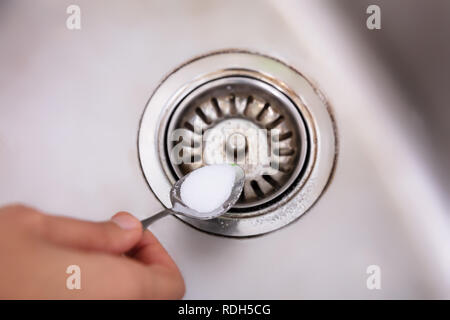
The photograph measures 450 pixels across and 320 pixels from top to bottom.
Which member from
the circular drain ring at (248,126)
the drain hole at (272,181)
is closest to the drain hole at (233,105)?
the circular drain ring at (248,126)

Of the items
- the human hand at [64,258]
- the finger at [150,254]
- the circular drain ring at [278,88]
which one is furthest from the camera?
the circular drain ring at [278,88]

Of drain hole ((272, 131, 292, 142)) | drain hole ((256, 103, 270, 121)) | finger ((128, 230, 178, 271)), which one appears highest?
drain hole ((256, 103, 270, 121))

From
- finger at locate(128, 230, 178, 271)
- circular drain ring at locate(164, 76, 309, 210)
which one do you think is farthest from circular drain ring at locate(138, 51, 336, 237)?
finger at locate(128, 230, 178, 271)

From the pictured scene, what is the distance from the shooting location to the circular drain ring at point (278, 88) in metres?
0.56

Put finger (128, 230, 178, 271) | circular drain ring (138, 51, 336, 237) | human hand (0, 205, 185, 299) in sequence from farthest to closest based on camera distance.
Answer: circular drain ring (138, 51, 336, 237)
finger (128, 230, 178, 271)
human hand (0, 205, 185, 299)

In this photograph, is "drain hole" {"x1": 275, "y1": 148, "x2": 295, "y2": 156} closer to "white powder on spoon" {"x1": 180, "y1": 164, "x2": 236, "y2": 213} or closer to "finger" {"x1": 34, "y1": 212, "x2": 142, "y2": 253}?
"white powder on spoon" {"x1": 180, "y1": 164, "x2": 236, "y2": 213}

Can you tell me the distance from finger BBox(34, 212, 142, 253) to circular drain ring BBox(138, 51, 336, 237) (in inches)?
7.6

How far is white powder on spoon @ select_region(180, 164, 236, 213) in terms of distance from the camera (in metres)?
0.52

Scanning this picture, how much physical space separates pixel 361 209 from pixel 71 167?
41 cm

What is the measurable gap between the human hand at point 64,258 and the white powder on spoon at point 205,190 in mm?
143

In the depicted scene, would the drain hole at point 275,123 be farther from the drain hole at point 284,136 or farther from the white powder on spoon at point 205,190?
the white powder on spoon at point 205,190

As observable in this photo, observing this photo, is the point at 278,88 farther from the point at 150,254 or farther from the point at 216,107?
the point at 150,254

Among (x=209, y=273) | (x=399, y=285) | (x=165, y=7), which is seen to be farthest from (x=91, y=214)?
(x=399, y=285)

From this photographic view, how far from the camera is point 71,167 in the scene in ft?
1.94
